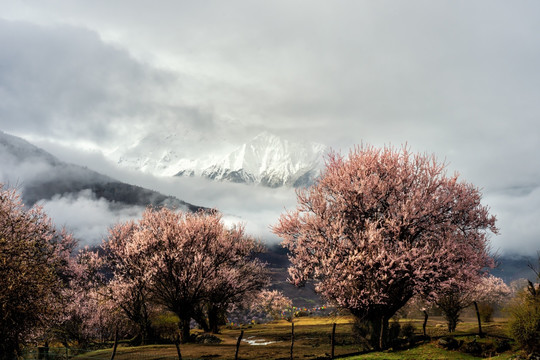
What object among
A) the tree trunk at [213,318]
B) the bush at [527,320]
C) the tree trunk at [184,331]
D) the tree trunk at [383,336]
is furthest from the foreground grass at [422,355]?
the tree trunk at [213,318]

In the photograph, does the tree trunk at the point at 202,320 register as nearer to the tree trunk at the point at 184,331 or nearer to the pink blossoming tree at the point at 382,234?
the tree trunk at the point at 184,331

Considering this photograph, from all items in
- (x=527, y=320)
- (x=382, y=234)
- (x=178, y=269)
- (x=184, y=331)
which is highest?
(x=382, y=234)

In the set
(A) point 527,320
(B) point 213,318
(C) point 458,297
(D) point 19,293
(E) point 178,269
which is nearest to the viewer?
(D) point 19,293

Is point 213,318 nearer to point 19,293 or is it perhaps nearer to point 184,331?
point 184,331

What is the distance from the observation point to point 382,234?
3033 cm

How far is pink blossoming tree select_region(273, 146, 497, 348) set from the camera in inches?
1130

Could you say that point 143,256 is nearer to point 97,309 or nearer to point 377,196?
point 97,309

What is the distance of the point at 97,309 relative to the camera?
58.9 metres

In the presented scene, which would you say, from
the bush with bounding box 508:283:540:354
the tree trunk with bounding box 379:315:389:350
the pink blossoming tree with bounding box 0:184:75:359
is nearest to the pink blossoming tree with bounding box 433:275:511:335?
the tree trunk with bounding box 379:315:389:350

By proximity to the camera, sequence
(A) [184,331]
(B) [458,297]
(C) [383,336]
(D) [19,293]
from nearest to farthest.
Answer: (D) [19,293] → (C) [383,336] → (A) [184,331] → (B) [458,297]

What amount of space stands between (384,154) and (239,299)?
38348 mm

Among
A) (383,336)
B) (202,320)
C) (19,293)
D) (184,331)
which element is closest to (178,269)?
(184,331)

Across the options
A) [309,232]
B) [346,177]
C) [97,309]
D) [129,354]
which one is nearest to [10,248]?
[129,354]

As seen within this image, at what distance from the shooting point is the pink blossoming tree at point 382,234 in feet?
94.2
